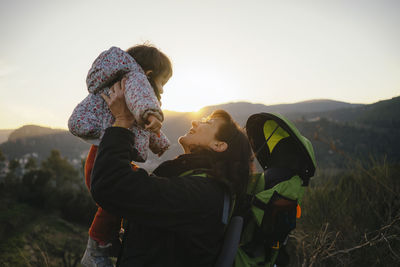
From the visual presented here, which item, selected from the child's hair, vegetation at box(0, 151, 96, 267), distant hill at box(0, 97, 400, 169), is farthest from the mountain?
the child's hair

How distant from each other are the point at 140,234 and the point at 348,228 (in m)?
3.84

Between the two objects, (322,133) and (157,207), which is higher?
(322,133)

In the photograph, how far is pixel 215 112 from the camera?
6.56 feet

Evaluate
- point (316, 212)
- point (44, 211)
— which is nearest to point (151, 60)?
point (316, 212)

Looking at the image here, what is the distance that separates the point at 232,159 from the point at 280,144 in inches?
19.0

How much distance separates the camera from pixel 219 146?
170 cm

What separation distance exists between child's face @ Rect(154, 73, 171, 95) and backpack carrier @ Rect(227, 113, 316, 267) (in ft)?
2.84

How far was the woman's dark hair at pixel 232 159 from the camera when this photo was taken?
1.35 metres

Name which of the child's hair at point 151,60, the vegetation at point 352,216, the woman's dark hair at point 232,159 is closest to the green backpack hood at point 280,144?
the woman's dark hair at point 232,159

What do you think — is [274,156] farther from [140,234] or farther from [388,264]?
[388,264]

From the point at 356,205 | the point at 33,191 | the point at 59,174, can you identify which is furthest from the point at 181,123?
the point at 356,205

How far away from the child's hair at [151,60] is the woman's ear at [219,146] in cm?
55

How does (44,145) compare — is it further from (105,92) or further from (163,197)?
(163,197)

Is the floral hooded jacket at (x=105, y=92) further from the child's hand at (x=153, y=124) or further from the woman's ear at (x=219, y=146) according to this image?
the woman's ear at (x=219, y=146)
